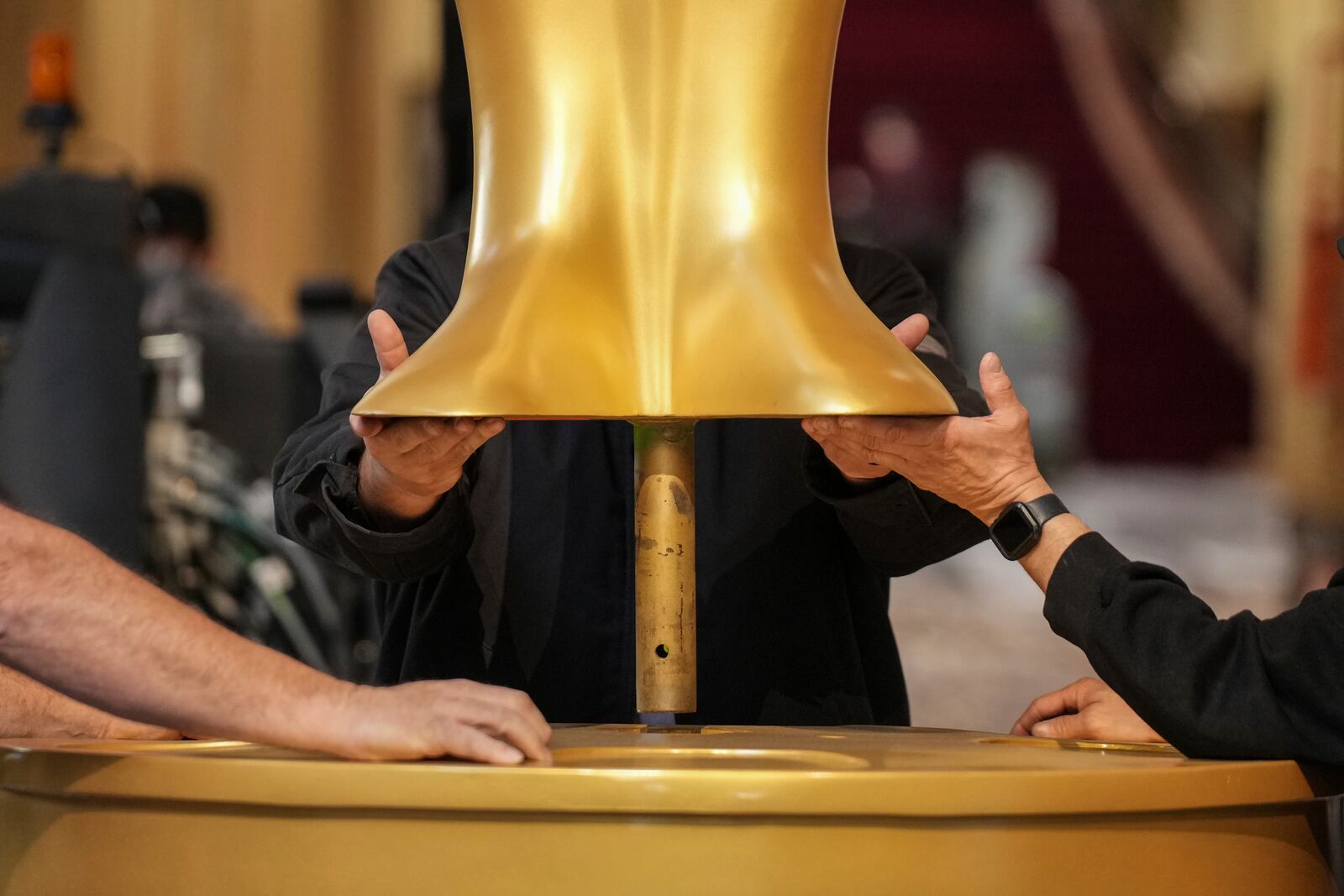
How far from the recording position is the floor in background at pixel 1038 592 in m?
2.99

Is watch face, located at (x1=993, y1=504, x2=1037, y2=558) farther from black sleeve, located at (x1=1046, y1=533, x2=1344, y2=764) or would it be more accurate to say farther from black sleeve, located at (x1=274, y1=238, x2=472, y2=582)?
black sleeve, located at (x1=274, y1=238, x2=472, y2=582)

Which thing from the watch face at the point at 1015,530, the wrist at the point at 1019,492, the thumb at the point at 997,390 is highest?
the thumb at the point at 997,390

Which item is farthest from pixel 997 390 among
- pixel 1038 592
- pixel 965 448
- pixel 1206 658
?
pixel 1038 592

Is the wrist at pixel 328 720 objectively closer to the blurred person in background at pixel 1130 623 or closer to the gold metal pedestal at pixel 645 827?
the gold metal pedestal at pixel 645 827

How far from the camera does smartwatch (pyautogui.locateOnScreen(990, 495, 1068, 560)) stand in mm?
852

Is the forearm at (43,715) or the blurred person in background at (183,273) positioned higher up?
the blurred person in background at (183,273)

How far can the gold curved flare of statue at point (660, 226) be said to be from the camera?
2.57 ft

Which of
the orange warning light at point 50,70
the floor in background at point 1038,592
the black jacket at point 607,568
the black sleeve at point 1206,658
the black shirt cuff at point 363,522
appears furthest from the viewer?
the floor in background at point 1038,592

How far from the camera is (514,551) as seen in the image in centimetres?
109

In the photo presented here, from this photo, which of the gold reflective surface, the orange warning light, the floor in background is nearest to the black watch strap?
the gold reflective surface

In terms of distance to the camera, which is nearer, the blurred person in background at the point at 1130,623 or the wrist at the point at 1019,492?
the blurred person in background at the point at 1130,623

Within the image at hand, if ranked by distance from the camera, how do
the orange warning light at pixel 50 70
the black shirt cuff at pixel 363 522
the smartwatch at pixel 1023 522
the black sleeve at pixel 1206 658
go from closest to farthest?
the black sleeve at pixel 1206 658 < the smartwatch at pixel 1023 522 < the black shirt cuff at pixel 363 522 < the orange warning light at pixel 50 70

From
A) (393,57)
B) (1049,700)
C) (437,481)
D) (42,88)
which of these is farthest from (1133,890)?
(393,57)

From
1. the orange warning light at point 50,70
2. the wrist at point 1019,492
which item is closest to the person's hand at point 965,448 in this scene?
the wrist at point 1019,492
